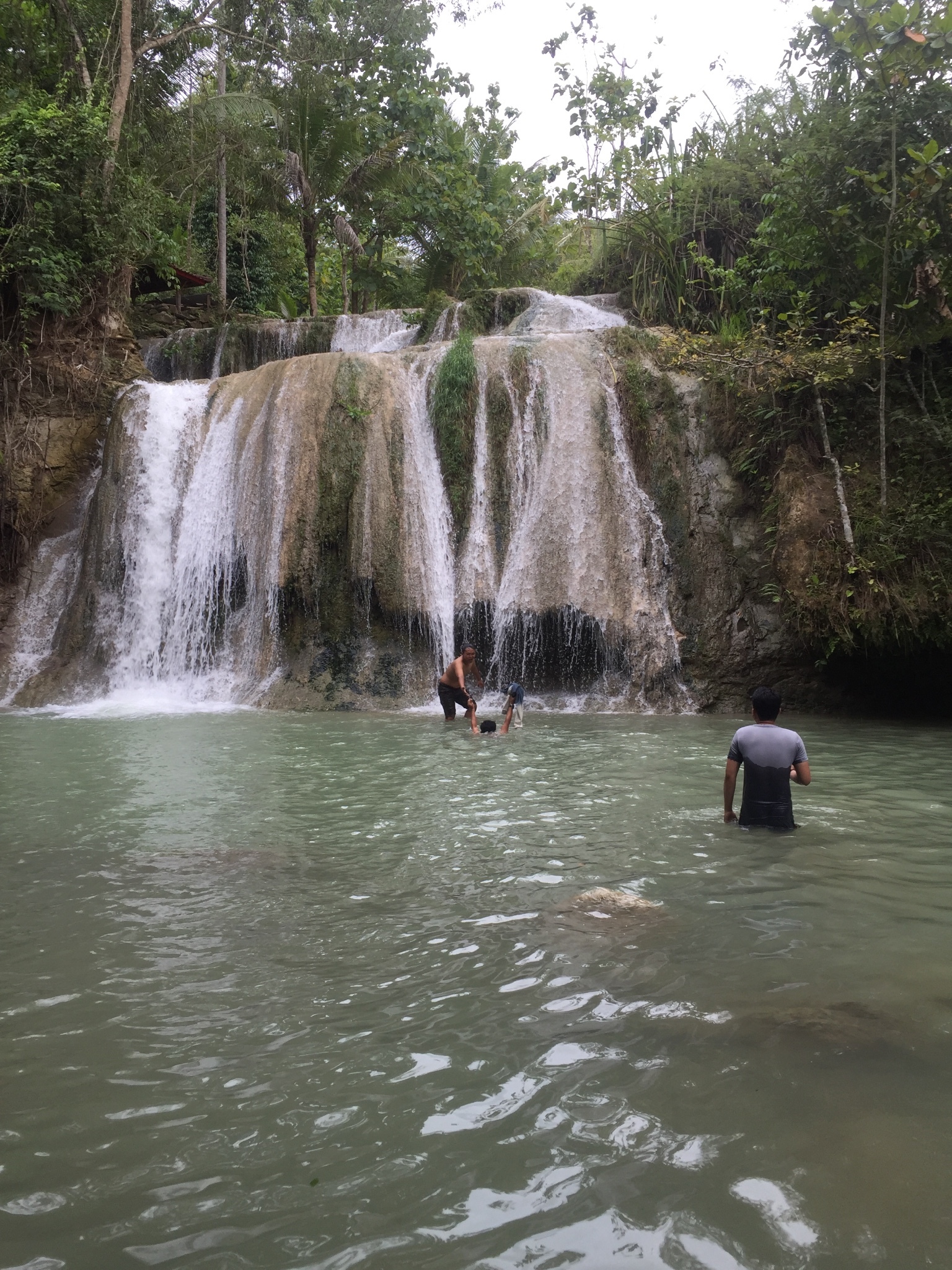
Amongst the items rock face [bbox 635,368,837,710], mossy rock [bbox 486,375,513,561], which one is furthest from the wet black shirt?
mossy rock [bbox 486,375,513,561]

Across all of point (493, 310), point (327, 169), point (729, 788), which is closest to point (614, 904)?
point (729, 788)

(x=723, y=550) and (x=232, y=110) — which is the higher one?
(x=232, y=110)

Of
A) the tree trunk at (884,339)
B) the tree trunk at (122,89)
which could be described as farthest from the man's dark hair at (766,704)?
the tree trunk at (122,89)

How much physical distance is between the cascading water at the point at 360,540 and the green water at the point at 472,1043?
7.52 m

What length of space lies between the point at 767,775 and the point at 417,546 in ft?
29.6

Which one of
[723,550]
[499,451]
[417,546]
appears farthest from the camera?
[499,451]

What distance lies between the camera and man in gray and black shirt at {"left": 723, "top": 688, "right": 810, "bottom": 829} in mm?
5730

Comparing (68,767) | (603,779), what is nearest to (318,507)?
(68,767)

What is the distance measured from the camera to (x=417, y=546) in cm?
1408

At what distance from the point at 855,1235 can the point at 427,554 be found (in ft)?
40.7

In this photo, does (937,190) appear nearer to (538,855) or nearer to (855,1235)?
(538,855)

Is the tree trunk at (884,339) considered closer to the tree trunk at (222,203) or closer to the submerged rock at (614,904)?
the submerged rock at (614,904)

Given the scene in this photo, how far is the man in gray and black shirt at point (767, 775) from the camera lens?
5.73 metres

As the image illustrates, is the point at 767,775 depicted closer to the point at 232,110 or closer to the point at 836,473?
the point at 836,473
